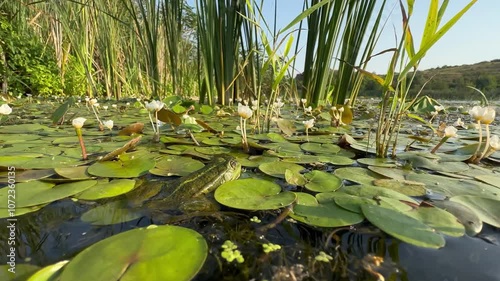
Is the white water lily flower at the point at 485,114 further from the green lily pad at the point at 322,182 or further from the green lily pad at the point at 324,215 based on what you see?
the green lily pad at the point at 324,215

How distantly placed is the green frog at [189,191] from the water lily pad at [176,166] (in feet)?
0.35

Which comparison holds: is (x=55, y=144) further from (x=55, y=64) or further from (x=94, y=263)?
(x=55, y=64)

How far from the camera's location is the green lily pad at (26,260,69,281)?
1.42 ft

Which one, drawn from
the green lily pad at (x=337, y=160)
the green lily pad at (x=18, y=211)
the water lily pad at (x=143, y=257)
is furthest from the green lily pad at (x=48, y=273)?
the green lily pad at (x=337, y=160)

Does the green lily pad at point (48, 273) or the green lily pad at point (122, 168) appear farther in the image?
the green lily pad at point (122, 168)

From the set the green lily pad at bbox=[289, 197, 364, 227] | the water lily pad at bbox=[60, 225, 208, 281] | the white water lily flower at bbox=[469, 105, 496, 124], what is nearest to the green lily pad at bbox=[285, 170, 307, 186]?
the green lily pad at bbox=[289, 197, 364, 227]

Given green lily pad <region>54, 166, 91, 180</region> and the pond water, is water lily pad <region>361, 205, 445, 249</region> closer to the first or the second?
the pond water

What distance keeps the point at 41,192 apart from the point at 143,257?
0.48 metres

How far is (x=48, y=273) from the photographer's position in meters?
0.45

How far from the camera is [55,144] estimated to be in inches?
53.1

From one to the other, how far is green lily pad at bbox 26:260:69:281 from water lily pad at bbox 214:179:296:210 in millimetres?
356

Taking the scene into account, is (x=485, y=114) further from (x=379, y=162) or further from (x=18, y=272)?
(x=18, y=272)

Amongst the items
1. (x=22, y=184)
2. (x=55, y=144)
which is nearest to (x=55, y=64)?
(x=55, y=144)

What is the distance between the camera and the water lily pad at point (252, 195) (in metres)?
0.71
